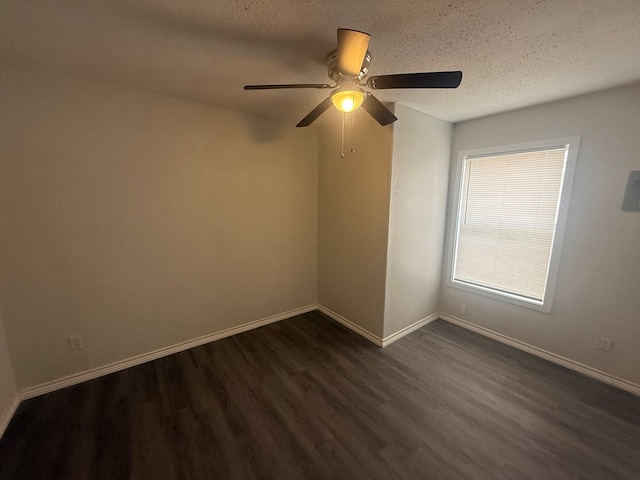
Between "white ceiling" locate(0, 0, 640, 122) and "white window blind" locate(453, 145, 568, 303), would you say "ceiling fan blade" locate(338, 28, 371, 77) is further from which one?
"white window blind" locate(453, 145, 568, 303)

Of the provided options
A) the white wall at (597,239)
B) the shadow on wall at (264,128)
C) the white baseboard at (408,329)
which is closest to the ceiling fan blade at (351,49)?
the shadow on wall at (264,128)

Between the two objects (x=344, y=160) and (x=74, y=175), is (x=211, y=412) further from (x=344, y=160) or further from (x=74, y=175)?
(x=344, y=160)

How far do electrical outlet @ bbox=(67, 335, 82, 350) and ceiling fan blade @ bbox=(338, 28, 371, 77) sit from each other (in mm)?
2725

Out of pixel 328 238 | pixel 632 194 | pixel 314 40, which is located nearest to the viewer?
pixel 314 40

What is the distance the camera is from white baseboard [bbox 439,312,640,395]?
1944 millimetres

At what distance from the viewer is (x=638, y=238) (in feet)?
6.03

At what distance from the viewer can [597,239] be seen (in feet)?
6.57

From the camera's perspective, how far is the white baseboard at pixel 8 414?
5.17 feet

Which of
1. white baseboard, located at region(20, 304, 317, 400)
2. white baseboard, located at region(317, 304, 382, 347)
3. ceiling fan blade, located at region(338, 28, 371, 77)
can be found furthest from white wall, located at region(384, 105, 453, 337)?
white baseboard, located at region(20, 304, 317, 400)

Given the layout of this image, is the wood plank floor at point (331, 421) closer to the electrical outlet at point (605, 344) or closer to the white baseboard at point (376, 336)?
the white baseboard at point (376, 336)

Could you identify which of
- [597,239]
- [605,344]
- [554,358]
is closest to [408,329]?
[554,358]

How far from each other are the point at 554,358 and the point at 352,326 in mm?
1894

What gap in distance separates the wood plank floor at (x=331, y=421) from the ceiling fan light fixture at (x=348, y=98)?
81.1 inches

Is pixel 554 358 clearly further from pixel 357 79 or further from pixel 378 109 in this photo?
pixel 357 79
